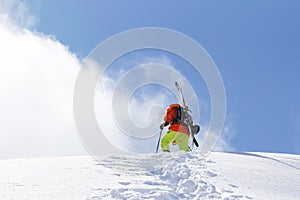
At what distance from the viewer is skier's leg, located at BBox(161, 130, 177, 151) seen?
30.8ft

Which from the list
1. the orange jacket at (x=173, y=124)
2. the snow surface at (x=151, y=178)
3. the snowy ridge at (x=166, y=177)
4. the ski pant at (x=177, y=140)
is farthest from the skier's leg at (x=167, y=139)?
the snowy ridge at (x=166, y=177)

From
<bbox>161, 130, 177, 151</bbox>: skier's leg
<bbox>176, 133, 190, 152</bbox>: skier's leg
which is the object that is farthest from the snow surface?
<bbox>161, 130, 177, 151</bbox>: skier's leg

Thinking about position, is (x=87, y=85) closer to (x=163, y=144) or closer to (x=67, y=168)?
(x=163, y=144)

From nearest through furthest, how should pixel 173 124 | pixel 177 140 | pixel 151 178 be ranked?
pixel 151 178 → pixel 177 140 → pixel 173 124

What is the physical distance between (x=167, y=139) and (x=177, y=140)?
25 cm

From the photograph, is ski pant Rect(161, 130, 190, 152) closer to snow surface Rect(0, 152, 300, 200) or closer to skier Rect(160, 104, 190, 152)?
skier Rect(160, 104, 190, 152)

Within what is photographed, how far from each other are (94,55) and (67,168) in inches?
220

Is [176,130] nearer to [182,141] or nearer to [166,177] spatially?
[182,141]

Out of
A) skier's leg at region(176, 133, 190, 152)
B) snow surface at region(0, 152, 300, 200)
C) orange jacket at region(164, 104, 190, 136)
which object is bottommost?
snow surface at region(0, 152, 300, 200)

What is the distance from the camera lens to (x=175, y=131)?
938 cm

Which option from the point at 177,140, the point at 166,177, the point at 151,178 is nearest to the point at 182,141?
the point at 177,140

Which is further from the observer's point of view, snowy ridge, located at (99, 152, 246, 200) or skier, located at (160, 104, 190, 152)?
skier, located at (160, 104, 190, 152)

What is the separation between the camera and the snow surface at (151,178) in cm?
529

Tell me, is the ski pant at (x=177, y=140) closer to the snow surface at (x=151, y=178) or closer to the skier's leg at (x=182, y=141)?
the skier's leg at (x=182, y=141)
